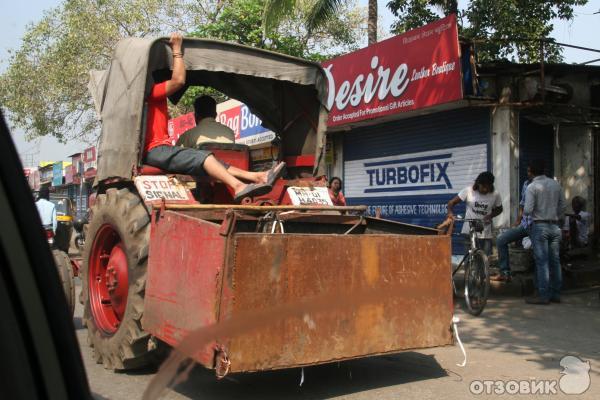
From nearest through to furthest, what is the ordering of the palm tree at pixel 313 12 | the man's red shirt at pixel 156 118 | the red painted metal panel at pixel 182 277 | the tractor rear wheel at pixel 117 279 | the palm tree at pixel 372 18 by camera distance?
the red painted metal panel at pixel 182 277 < the tractor rear wheel at pixel 117 279 < the man's red shirt at pixel 156 118 < the palm tree at pixel 313 12 < the palm tree at pixel 372 18

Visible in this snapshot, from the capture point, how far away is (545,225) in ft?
27.5

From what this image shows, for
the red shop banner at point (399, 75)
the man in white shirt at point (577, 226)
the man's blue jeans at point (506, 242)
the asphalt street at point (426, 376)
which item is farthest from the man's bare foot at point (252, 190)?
the man in white shirt at point (577, 226)

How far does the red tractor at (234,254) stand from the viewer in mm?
3830

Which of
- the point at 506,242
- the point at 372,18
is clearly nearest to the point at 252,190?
the point at 506,242

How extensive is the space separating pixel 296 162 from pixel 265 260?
9.11ft

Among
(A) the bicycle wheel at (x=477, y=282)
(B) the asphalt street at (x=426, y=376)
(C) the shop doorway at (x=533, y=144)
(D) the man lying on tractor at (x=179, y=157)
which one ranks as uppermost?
(C) the shop doorway at (x=533, y=144)

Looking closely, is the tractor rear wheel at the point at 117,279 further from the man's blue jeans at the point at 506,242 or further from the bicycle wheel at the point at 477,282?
the man's blue jeans at the point at 506,242

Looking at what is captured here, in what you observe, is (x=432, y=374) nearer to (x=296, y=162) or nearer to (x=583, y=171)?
(x=296, y=162)

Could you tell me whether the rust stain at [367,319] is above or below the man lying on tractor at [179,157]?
below

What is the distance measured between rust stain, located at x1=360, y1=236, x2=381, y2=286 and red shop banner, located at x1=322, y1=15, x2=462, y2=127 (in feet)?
22.6

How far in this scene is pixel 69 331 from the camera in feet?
4.55

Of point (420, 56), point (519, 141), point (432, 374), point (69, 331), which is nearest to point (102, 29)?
point (420, 56)

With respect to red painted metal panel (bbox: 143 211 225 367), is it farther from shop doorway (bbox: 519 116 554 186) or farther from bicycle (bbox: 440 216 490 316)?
shop doorway (bbox: 519 116 554 186)

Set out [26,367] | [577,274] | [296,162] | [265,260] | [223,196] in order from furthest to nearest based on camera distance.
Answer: [577,274] → [296,162] → [223,196] → [265,260] → [26,367]
